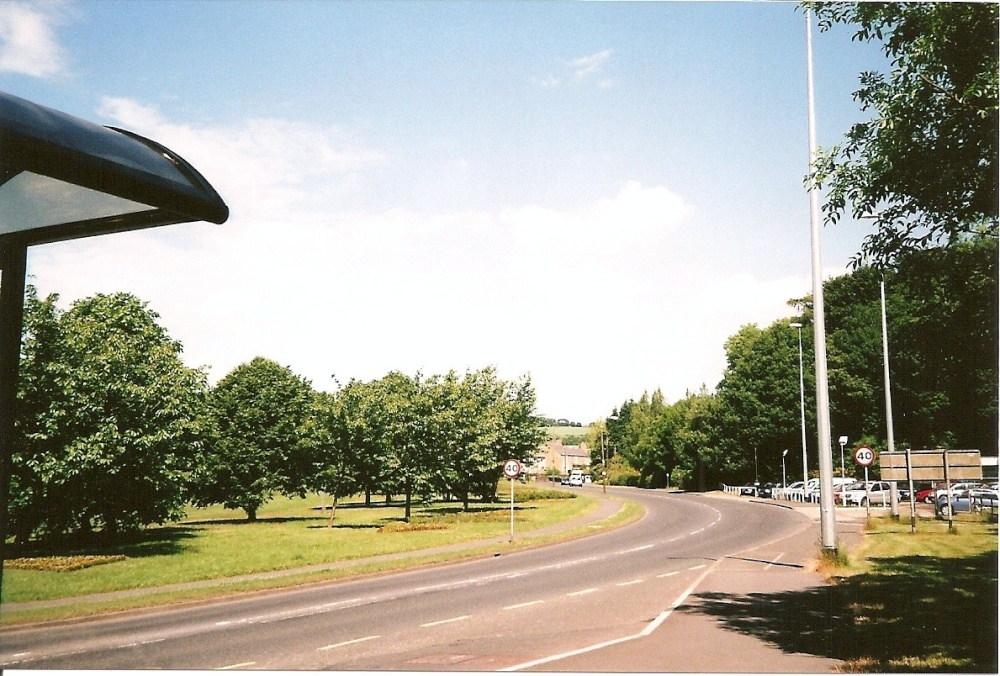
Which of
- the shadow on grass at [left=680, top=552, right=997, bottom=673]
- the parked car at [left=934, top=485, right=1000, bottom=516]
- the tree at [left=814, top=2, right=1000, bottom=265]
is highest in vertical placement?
the tree at [left=814, top=2, right=1000, bottom=265]

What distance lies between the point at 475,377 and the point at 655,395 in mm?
65823

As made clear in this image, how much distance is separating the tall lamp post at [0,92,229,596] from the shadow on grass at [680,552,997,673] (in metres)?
7.73

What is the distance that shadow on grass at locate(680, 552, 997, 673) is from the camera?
25.5ft

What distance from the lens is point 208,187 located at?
2.92 metres

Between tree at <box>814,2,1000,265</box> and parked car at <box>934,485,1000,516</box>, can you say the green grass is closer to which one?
parked car at <box>934,485,1000,516</box>

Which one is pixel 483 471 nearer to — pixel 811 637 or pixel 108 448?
pixel 108 448

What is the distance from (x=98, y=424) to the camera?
1803 cm

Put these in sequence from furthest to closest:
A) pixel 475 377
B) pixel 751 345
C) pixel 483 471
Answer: pixel 751 345 → pixel 475 377 → pixel 483 471

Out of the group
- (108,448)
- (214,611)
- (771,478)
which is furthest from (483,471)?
(771,478)

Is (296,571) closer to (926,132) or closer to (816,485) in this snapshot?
(926,132)

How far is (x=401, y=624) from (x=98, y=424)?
1184 cm

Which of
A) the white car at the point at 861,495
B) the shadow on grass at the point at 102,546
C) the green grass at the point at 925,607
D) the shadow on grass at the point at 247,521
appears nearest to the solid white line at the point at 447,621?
the green grass at the point at 925,607

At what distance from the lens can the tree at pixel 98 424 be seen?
674 inches

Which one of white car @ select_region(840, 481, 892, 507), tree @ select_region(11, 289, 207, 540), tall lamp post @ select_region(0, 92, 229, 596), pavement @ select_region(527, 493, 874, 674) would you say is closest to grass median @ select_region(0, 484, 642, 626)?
tree @ select_region(11, 289, 207, 540)
